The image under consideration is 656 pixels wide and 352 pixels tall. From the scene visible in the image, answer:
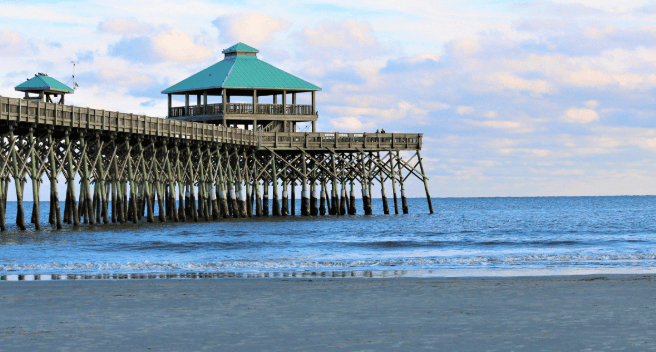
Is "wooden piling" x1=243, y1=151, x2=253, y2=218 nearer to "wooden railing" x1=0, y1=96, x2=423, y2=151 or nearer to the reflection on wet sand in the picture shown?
"wooden railing" x1=0, y1=96, x2=423, y2=151

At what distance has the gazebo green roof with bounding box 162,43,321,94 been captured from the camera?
184 ft

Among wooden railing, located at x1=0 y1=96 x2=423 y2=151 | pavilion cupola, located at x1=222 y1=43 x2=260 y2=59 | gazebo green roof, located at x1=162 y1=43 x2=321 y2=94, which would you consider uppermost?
pavilion cupola, located at x1=222 y1=43 x2=260 y2=59

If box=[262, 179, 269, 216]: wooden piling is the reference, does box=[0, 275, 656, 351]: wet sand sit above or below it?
below


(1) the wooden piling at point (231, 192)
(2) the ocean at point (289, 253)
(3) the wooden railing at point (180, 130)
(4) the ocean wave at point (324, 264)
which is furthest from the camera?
(1) the wooden piling at point (231, 192)

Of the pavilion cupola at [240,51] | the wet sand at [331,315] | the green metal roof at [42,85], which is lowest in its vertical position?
the wet sand at [331,315]

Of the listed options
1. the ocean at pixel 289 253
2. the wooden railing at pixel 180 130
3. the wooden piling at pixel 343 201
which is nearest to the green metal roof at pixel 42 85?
the wooden railing at pixel 180 130

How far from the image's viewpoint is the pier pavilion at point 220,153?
41094mm

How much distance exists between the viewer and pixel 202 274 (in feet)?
63.4

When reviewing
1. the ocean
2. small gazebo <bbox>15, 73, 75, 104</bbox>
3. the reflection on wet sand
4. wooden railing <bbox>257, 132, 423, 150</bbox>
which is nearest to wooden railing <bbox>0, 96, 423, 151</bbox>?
wooden railing <bbox>257, 132, 423, 150</bbox>

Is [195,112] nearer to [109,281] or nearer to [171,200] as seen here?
[171,200]

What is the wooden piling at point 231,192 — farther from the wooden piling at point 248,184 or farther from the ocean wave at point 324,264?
the ocean wave at point 324,264

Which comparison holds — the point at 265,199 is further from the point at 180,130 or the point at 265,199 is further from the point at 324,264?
the point at 324,264

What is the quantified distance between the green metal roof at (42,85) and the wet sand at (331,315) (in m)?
33.2

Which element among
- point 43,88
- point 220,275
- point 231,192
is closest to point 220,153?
point 231,192
